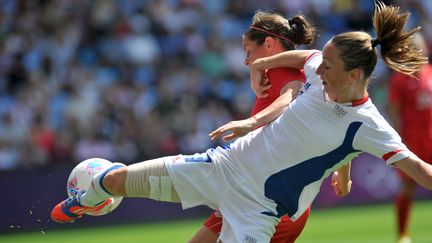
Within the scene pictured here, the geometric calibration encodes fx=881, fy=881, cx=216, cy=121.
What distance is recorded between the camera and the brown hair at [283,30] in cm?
648

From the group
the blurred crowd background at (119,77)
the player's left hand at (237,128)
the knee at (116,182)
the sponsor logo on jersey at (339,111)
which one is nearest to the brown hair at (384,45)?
the sponsor logo on jersey at (339,111)

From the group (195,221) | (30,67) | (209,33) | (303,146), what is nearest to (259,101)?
(303,146)

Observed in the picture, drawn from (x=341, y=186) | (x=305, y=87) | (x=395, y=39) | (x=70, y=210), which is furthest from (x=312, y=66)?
(x=70, y=210)

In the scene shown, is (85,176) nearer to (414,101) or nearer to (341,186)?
(341,186)

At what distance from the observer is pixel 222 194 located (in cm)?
589

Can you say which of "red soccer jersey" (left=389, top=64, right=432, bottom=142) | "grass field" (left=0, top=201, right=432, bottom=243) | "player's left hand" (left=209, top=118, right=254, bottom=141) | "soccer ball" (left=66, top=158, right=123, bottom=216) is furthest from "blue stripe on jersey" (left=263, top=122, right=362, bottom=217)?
"grass field" (left=0, top=201, right=432, bottom=243)

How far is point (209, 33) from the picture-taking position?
17.9 m

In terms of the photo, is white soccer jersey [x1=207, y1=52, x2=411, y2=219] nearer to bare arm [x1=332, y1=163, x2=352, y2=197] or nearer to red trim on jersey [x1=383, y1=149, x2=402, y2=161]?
red trim on jersey [x1=383, y1=149, x2=402, y2=161]

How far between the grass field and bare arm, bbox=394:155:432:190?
20.1ft

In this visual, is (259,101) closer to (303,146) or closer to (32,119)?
(303,146)

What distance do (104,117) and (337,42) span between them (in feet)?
33.1

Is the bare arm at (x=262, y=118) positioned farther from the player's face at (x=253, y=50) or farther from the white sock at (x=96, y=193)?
the white sock at (x=96, y=193)

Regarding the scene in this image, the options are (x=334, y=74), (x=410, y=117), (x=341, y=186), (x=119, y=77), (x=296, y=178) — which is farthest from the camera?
(x=119, y=77)

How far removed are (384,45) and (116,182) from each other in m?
1.97
